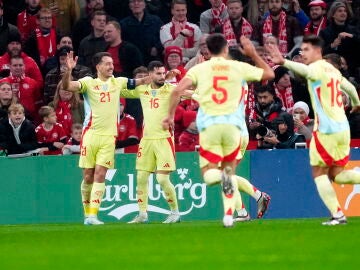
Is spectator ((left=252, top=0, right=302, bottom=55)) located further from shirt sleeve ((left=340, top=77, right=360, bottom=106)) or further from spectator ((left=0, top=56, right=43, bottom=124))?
shirt sleeve ((left=340, top=77, right=360, bottom=106))

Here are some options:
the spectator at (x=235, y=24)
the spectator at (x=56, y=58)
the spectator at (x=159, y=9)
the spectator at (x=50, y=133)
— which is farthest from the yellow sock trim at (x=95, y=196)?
the spectator at (x=159, y=9)

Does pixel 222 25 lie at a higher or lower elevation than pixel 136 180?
higher

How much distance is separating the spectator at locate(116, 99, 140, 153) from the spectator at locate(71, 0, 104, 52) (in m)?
3.46

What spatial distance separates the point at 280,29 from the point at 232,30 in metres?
0.91

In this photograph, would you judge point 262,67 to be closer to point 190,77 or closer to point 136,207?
point 190,77

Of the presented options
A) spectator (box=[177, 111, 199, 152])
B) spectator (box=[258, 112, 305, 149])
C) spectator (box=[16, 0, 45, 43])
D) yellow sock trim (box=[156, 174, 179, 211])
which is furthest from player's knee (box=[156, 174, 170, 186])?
spectator (box=[16, 0, 45, 43])

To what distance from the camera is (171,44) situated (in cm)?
2552

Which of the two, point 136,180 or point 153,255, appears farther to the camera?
point 136,180

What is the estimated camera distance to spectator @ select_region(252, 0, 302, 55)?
993 inches

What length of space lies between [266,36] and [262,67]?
836cm

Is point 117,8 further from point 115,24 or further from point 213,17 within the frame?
point 115,24

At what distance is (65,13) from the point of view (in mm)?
26766

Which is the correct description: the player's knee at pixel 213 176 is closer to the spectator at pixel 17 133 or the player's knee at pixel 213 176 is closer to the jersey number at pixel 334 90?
the jersey number at pixel 334 90

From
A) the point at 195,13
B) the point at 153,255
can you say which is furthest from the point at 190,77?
the point at 195,13
